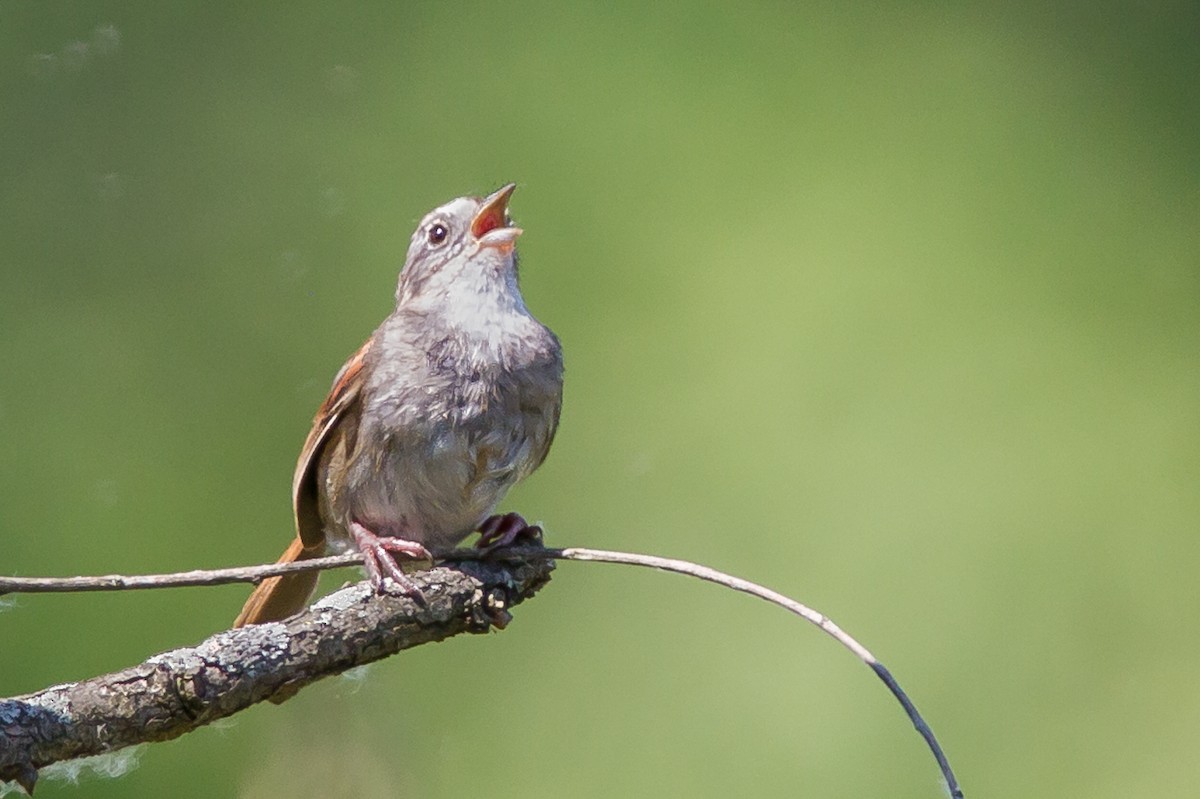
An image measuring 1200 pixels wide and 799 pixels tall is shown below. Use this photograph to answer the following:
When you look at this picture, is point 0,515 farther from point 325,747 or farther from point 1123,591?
point 1123,591

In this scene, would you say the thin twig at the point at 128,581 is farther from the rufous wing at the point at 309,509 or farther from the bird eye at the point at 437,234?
the bird eye at the point at 437,234

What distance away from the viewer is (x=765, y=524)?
14.8 ft

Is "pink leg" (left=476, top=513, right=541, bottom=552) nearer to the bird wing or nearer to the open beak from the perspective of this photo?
the bird wing

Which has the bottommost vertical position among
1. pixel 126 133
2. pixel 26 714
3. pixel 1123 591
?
pixel 26 714

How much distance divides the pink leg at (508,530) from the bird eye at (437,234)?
0.71 meters

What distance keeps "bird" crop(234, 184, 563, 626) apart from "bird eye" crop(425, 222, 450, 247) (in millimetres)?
121

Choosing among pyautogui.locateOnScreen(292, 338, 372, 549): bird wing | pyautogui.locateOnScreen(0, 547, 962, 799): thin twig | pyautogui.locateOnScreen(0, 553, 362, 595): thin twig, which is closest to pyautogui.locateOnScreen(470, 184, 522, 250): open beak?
pyautogui.locateOnScreen(292, 338, 372, 549): bird wing

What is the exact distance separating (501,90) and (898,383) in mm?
1689

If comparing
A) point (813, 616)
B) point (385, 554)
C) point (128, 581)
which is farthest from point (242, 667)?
point (813, 616)

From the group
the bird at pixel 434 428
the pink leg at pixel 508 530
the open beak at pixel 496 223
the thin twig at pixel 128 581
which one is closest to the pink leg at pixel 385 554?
the bird at pixel 434 428

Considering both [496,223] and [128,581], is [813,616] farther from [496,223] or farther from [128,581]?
[496,223]

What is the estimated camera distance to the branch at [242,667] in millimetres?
1933

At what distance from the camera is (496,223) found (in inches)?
133

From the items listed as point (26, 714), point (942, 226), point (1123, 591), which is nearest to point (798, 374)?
point (942, 226)
